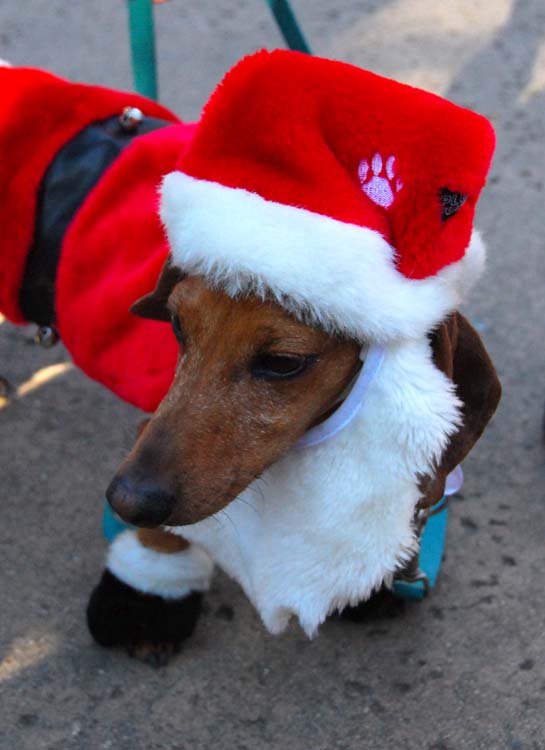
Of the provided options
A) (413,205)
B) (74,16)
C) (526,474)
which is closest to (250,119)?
(413,205)

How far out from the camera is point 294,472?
186cm

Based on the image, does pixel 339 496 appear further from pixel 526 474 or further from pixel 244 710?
pixel 526 474

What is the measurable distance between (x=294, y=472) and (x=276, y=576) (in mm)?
247

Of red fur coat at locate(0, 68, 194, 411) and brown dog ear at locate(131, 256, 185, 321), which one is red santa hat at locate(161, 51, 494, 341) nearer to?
brown dog ear at locate(131, 256, 185, 321)

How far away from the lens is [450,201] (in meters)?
1.59

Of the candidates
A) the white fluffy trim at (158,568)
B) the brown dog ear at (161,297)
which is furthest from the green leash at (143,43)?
the white fluffy trim at (158,568)

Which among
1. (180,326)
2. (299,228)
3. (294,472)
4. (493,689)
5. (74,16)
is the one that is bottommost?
(74,16)

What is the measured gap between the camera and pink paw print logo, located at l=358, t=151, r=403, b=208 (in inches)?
61.7

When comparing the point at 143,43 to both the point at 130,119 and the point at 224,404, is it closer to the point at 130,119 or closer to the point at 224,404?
the point at 130,119

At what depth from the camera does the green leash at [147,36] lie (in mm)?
2463

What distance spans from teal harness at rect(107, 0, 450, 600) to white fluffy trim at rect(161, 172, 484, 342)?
1.97ft

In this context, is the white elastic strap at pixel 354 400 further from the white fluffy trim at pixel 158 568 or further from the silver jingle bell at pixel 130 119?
the silver jingle bell at pixel 130 119

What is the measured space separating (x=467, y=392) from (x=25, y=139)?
124 cm

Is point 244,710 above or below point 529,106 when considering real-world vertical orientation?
below
